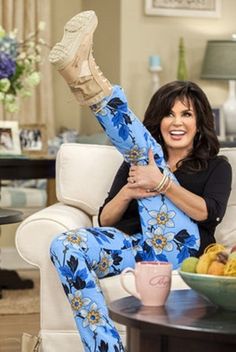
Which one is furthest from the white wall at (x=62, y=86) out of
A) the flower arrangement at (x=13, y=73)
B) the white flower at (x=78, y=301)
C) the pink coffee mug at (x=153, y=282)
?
the pink coffee mug at (x=153, y=282)

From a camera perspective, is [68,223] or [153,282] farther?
[68,223]

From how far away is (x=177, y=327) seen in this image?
2035 millimetres

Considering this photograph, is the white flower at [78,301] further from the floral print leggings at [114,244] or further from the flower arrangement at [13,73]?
the flower arrangement at [13,73]

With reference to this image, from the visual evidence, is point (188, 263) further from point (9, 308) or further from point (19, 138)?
point (19, 138)

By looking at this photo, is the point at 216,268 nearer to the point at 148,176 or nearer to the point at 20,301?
the point at 148,176

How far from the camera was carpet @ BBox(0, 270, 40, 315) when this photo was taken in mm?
4648

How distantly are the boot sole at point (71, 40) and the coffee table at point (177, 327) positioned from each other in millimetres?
815

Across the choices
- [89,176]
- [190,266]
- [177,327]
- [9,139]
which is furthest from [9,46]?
[177,327]

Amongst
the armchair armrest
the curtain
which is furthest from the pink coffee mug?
the curtain

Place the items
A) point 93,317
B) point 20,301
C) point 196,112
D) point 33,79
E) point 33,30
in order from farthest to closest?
point 33,30 < point 33,79 < point 20,301 < point 196,112 < point 93,317

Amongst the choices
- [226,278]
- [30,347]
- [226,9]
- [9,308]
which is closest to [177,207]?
[30,347]

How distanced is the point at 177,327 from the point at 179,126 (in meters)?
1.31

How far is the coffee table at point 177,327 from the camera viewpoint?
2020mm

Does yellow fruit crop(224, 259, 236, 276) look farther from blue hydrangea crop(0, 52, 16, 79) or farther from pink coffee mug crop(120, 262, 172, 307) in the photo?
blue hydrangea crop(0, 52, 16, 79)
